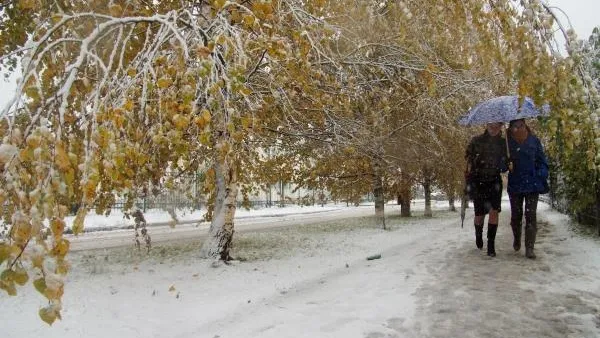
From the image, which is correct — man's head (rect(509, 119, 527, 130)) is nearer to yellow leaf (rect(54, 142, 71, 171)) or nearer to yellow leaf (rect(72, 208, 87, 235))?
yellow leaf (rect(72, 208, 87, 235))

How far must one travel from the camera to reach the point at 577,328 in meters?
3.64

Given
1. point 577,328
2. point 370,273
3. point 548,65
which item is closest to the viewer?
point 548,65

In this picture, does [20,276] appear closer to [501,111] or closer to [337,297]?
[337,297]

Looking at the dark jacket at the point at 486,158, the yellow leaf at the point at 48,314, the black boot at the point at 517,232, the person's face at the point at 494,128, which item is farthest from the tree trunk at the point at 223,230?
the yellow leaf at the point at 48,314

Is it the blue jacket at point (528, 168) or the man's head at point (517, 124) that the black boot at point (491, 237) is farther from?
the man's head at point (517, 124)

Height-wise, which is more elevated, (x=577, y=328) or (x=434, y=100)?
(x=434, y=100)

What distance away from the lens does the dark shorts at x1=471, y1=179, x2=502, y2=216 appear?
22.3 feet

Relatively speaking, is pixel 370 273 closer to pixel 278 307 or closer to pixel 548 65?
pixel 278 307

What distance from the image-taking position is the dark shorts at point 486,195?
6805mm

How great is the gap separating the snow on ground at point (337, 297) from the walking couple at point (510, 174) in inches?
19.8

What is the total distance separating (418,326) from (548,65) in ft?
7.06

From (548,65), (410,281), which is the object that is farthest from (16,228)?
(410,281)

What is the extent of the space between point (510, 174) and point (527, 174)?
23 centimetres

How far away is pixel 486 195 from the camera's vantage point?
6918 millimetres
